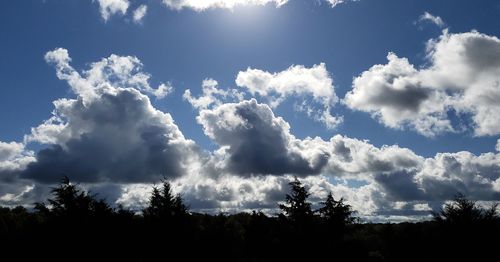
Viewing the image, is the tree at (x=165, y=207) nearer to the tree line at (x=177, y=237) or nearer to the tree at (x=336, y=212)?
the tree line at (x=177, y=237)

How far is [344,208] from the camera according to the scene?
5066 cm

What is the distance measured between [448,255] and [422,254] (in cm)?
156

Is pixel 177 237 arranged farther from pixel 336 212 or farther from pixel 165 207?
pixel 336 212

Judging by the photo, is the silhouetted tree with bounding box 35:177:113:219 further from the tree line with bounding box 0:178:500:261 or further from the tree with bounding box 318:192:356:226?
the tree with bounding box 318:192:356:226

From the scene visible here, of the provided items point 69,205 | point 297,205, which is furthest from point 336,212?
point 69,205

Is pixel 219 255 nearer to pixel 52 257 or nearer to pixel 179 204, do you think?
pixel 179 204

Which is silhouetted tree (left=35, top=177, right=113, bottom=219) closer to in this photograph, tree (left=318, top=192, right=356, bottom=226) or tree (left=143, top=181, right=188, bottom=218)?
tree (left=143, top=181, right=188, bottom=218)

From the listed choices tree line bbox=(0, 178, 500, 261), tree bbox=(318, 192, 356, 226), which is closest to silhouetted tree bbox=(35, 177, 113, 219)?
tree line bbox=(0, 178, 500, 261)

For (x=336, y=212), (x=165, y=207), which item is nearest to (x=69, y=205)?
(x=165, y=207)

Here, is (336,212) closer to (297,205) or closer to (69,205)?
(297,205)

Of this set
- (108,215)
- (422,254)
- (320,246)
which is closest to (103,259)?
(108,215)

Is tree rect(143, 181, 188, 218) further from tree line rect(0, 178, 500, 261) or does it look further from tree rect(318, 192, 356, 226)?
tree rect(318, 192, 356, 226)

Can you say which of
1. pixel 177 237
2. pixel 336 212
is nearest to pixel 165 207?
pixel 177 237

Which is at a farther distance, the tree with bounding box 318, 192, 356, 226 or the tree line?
the tree with bounding box 318, 192, 356, 226
